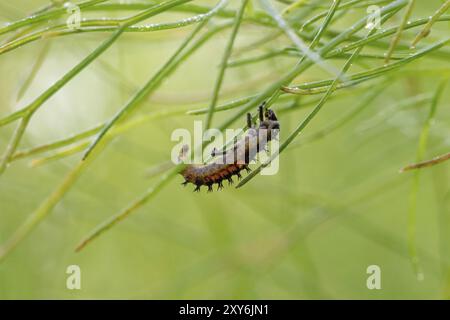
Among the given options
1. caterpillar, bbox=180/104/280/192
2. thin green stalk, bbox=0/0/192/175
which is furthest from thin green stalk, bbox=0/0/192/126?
caterpillar, bbox=180/104/280/192

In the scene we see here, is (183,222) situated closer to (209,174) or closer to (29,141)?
(29,141)

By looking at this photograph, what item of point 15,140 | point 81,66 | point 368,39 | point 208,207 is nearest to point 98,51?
point 81,66

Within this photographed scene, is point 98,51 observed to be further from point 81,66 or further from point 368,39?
point 368,39

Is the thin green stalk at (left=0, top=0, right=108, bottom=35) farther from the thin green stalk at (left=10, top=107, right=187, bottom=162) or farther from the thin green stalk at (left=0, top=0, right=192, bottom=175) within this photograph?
the thin green stalk at (left=10, top=107, right=187, bottom=162)
